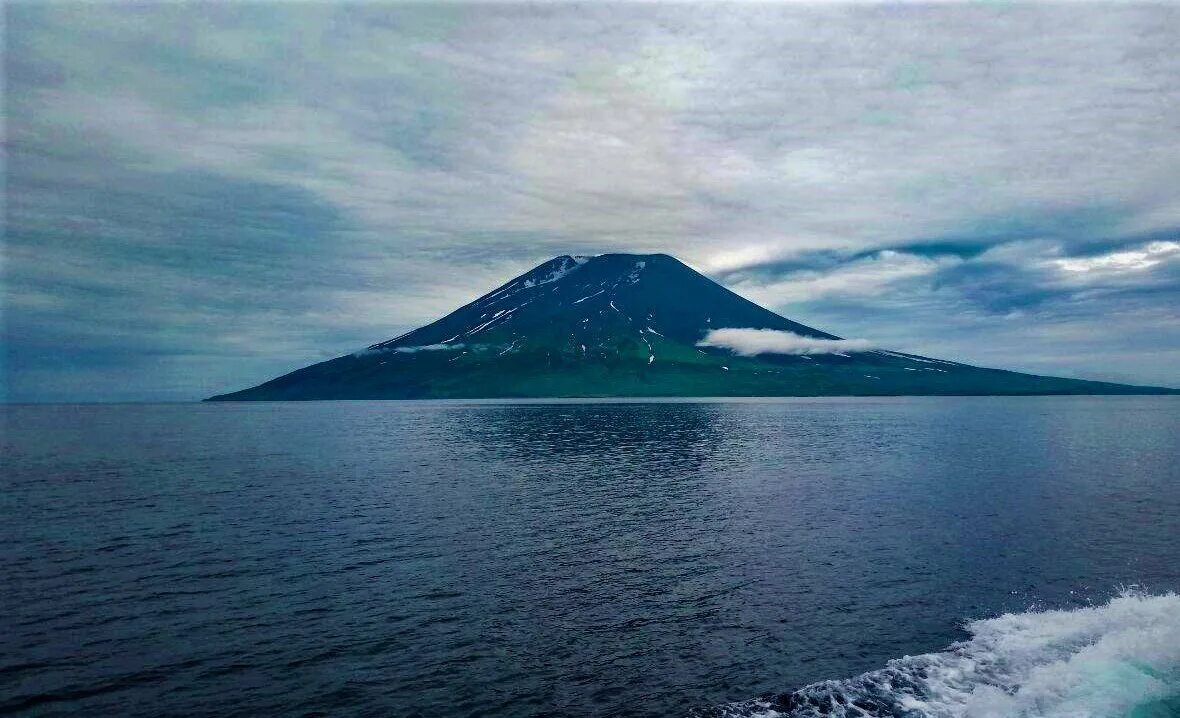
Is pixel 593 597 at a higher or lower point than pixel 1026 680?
higher

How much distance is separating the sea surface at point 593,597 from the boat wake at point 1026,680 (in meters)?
0.10

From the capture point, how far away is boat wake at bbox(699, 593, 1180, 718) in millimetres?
20297

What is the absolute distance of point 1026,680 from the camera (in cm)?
2222

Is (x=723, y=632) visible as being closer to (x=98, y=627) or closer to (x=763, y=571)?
(x=763, y=571)

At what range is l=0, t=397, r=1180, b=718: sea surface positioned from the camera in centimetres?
2152

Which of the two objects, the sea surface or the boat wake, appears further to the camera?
the sea surface

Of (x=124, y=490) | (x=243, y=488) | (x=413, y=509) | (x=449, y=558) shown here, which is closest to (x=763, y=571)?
(x=449, y=558)

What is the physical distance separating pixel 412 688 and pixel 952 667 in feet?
64.2

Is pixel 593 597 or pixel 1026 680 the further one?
pixel 593 597

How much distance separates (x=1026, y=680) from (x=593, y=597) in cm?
1745

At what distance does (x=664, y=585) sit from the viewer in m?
32.7

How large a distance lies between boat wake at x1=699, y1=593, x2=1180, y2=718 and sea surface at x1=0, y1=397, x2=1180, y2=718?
10cm

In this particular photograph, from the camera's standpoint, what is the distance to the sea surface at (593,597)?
2152 cm

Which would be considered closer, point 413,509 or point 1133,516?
point 1133,516
